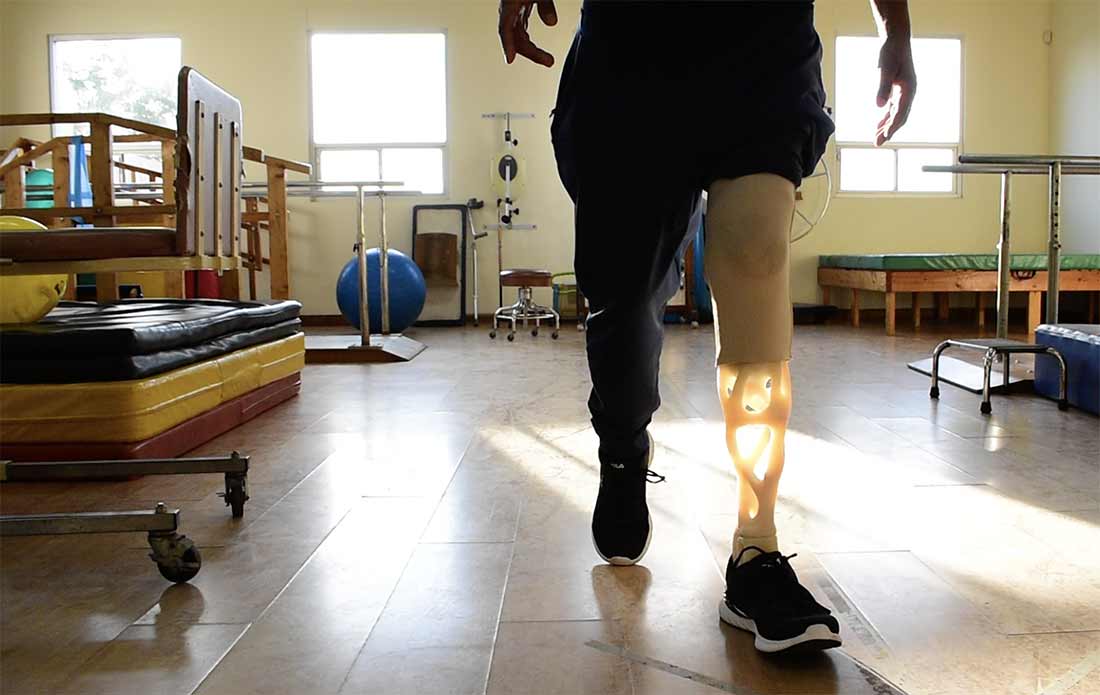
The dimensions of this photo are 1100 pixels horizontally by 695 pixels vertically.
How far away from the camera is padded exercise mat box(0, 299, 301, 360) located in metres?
2.12

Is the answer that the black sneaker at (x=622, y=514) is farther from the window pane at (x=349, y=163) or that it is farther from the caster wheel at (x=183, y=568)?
the window pane at (x=349, y=163)

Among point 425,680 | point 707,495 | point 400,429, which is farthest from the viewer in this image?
point 400,429

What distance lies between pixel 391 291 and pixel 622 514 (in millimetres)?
5040

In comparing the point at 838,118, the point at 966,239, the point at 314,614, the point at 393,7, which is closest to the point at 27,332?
the point at 314,614

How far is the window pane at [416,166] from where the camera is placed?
8.11 m

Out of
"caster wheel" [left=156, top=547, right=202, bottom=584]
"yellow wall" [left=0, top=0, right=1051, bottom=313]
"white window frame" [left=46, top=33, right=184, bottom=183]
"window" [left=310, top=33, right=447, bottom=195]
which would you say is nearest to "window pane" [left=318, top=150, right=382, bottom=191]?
"window" [left=310, top=33, right=447, bottom=195]

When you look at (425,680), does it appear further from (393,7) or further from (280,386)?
(393,7)

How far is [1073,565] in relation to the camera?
1440 millimetres

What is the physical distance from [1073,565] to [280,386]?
266 centimetres

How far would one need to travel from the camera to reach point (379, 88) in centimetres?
802

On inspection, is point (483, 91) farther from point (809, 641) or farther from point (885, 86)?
point (809, 641)

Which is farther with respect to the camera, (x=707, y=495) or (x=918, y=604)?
(x=707, y=495)

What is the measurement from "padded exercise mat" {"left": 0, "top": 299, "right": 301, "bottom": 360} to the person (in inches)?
53.5

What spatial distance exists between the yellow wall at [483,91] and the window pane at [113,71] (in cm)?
13
